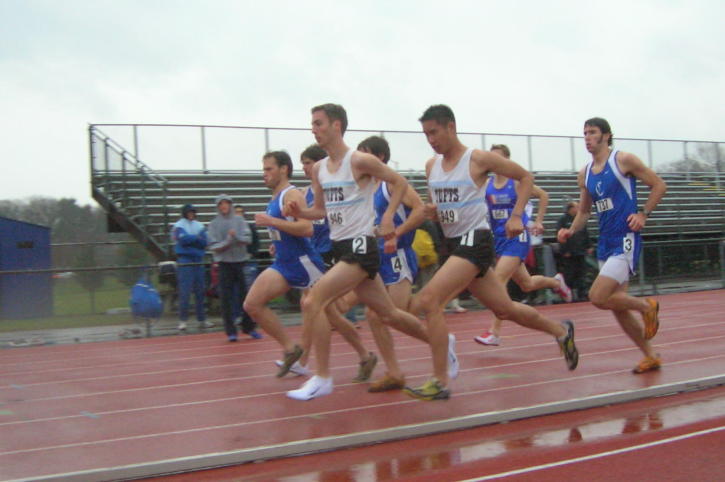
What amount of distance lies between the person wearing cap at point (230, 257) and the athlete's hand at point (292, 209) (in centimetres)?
494

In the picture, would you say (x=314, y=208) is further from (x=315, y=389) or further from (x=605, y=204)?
(x=605, y=204)

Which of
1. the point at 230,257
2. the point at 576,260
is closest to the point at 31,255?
the point at 230,257

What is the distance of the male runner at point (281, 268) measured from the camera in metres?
7.48

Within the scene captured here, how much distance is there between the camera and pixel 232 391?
7309 mm

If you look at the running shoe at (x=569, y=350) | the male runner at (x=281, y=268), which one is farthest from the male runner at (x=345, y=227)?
the running shoe at (x=569, y=350)

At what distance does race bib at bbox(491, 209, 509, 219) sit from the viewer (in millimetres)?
9164

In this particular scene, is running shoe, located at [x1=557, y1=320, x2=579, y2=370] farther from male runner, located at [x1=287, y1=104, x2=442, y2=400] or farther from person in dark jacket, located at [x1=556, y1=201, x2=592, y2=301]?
person in dark jacket, located at [x1=556, y1=201, x2=592, y2=301]

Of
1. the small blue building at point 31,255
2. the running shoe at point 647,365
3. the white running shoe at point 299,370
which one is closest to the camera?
the running shoe at point 647,365

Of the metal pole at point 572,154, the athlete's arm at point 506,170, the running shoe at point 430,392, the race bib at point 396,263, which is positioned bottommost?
the running shoe at point 430,392

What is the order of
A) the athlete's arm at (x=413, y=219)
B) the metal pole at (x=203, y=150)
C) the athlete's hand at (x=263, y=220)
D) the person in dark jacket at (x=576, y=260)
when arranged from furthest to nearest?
the metal pole at (x=203, y=150) < the person in dark jacket at (x=576, y=260) < the athlete's hand at (x=263, y=220) < the athlete's arm at (x=413, y=219)

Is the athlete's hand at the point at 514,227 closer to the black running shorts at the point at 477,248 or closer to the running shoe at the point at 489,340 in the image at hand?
the black running shorts at the point at 477,248

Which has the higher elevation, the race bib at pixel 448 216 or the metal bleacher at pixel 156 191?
the metal bleacher at pixel 156 191

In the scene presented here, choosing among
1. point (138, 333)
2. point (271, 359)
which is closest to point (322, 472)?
point (271, 359)

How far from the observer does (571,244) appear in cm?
1588
